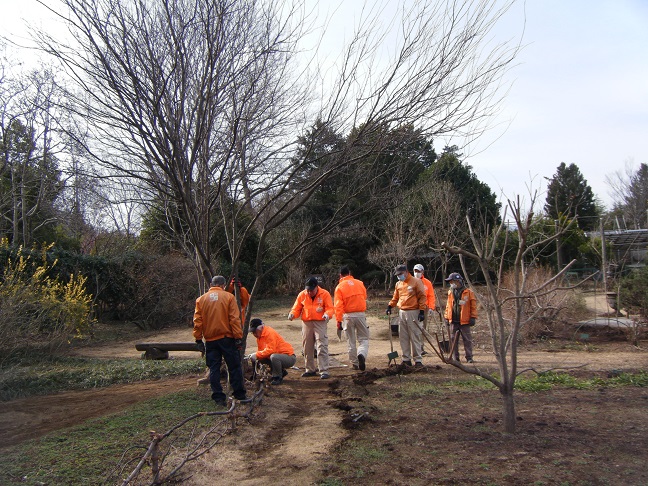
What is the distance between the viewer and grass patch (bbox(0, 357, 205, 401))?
830 cm

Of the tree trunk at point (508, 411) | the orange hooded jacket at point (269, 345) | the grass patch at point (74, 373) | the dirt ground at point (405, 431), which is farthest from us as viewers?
the orange hooded jacket at point (269, 345)

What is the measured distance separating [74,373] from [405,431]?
608cm

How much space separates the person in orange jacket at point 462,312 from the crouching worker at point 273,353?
3.25 metres

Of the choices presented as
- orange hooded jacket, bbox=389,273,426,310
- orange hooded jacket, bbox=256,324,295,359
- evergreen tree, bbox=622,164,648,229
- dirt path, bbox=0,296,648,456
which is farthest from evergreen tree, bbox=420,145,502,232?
evergreen tree, bbox=622,164,648,229

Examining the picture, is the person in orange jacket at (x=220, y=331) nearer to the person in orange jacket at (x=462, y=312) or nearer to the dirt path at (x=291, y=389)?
the dirt path at (x=291, y=389)

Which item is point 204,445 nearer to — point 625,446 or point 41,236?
point 625,446

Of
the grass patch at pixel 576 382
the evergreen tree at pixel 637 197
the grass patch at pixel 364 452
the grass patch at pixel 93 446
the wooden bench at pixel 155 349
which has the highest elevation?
the evergreen tree at pixel 637 197

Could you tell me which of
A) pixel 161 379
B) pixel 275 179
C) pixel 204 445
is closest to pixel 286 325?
pixel 161 379

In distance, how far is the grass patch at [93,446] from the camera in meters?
4.54

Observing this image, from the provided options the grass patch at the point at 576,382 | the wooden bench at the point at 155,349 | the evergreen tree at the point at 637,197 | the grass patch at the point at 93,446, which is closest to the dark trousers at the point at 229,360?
the grass patch at the point at 93,446

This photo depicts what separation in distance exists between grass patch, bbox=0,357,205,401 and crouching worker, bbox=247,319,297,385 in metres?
1.63

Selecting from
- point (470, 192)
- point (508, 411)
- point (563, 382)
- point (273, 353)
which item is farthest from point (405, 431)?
point (470, 192)

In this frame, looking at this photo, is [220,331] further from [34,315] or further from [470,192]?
[470,192]

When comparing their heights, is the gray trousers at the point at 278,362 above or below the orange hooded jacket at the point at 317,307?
below
